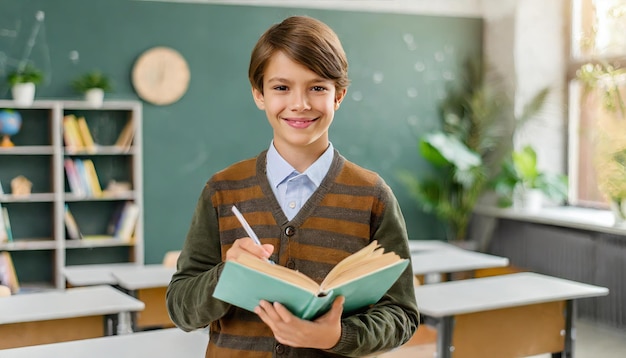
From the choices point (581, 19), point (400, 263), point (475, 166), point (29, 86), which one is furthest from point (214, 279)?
point (581, 19)

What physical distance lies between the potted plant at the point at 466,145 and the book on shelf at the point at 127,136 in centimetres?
228

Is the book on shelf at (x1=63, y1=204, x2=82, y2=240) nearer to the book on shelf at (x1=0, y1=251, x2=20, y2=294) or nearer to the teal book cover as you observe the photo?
the book on shelf at (x1=0, y1=251, x2=20, y2=294)

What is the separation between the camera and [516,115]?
627 cm

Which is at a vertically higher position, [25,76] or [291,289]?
[25,76]

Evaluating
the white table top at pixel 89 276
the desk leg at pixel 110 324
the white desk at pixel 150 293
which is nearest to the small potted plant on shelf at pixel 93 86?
the white table top at pixel 89 276

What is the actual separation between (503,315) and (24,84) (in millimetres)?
3623

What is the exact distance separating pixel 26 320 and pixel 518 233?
4373 millimetres

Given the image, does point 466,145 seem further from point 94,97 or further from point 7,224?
point 7,224

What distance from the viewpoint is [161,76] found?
575 centimetres

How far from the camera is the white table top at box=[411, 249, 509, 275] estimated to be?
3998mm

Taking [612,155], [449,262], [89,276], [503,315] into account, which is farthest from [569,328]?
[89,276]

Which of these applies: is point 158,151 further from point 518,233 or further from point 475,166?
point 518,233

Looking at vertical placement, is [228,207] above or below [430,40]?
below

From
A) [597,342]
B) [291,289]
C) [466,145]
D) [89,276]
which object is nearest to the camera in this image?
[291,289]
